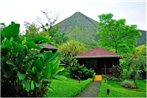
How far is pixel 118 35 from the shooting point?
4225 cm

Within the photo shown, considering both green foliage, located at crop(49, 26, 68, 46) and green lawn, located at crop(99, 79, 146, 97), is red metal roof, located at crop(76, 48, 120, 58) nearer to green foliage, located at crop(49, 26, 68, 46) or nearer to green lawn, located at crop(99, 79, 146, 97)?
green lawn, located at crop(99, 79, 146, 97)

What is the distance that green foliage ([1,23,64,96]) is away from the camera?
704cm

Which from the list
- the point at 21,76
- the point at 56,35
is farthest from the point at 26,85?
the point at 56,35

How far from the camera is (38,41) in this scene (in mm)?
7691

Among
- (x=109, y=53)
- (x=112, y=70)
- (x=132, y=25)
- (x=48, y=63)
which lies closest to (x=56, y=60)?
(x=48, y=63)

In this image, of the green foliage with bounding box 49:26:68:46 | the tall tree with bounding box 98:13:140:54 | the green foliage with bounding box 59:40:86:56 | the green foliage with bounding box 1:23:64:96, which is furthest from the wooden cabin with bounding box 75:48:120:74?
the green foliage with bounding box 1:23:64:96

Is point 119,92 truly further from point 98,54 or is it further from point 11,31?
point 98,54

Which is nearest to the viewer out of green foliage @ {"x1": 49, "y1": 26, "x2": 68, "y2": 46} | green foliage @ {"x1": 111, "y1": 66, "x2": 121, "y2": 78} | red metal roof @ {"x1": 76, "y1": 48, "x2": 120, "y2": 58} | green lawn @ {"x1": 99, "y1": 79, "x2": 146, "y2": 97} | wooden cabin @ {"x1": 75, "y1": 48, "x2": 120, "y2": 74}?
green lawn @ {"x1": 99, "y1": 79, "x2": 146, "y2": 97}

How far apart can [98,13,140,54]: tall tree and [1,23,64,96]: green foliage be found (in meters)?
Answer: 34.7

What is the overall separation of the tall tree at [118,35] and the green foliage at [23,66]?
3471cm

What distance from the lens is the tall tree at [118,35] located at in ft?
137

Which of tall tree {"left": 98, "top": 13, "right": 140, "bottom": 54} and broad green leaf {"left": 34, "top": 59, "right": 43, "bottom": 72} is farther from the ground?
tall tree {"left": 98, "top": 13, "right": 140, "bottom": 54}

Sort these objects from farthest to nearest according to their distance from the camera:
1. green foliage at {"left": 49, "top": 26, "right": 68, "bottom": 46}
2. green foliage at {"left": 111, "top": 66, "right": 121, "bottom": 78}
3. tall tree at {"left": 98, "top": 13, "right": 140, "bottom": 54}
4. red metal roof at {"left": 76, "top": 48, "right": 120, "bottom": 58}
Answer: green foliage at {"left": 49, "top": 26, "right": 68, "bottom": 46}
tall tree at {"left": 98, "top": 13, "right": 140, "bottom": 54}
red metal roof at {"left": 76, "top": 48, "right": 120, "bottom": 58}
green foliage at {"left": 111, "top": 66, "right": 121, "bottom": 78}

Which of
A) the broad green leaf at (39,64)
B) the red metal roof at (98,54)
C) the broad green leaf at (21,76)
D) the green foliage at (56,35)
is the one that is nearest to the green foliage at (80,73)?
the red metal roof at (98,54)
